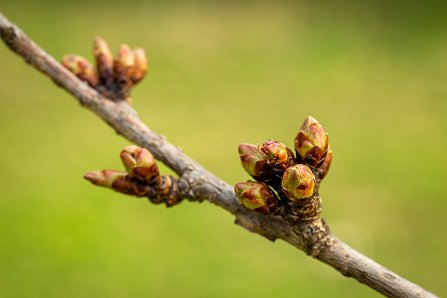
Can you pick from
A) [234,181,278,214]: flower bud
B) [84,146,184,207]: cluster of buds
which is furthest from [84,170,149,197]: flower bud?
[234,181,278,214]: flower bud

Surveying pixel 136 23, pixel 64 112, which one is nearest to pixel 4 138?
pixel 64 112

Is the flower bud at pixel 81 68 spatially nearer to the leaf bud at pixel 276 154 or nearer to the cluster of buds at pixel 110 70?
the cluster of buds at pixel 110 70

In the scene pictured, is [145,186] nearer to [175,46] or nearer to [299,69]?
[299,69]

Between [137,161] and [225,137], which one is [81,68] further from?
[225,137]

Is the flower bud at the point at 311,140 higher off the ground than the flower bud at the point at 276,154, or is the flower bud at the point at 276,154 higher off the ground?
the flower bud at the point at 311,140

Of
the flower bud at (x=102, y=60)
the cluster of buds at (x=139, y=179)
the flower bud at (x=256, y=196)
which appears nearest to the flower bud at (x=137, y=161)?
the cluster of buds at (x=139, y=179)

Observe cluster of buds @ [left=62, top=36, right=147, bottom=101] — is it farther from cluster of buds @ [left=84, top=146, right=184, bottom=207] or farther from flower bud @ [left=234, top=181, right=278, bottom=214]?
flower bud @ [left=234, top=181, right=278, bottom=214]

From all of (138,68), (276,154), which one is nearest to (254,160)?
(276,154)
